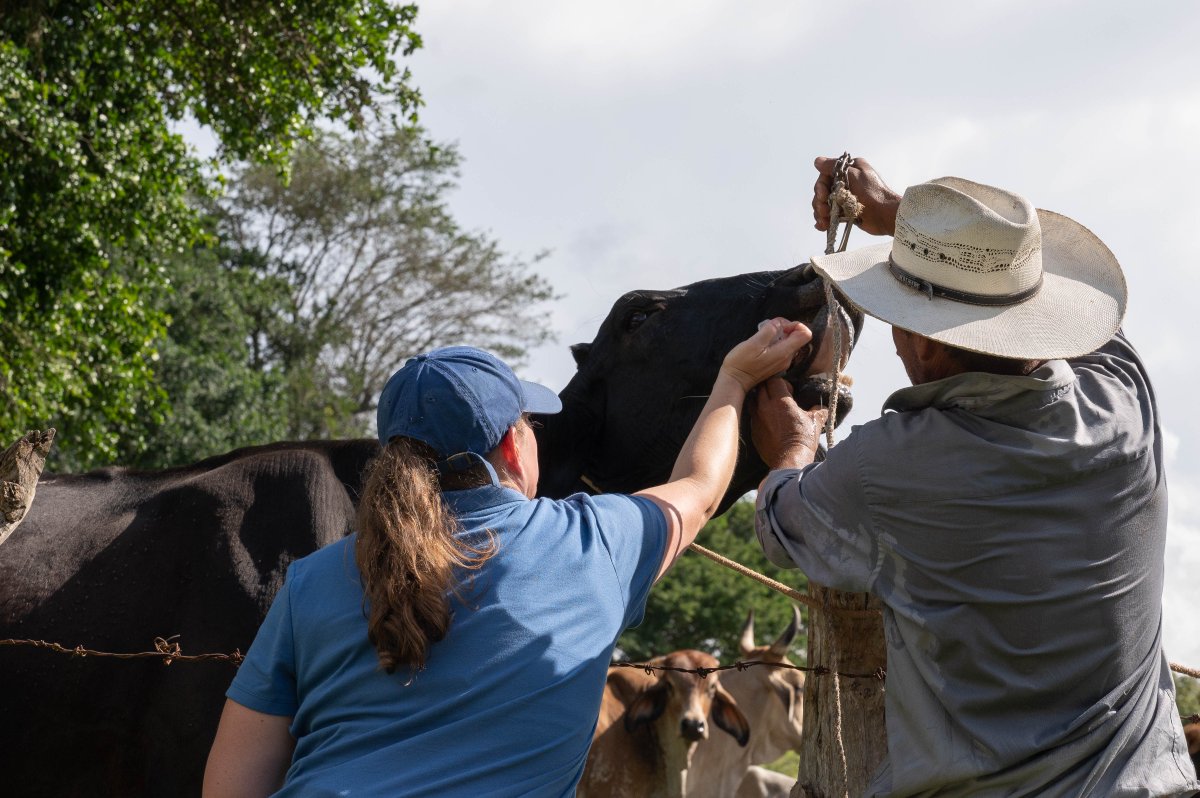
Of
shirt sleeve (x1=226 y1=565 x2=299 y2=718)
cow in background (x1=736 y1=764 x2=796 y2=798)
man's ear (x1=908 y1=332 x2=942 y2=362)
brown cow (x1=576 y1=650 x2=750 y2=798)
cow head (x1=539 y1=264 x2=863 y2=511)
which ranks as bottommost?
cow in background (x1=736 y1=764 x2=796 y2=798)

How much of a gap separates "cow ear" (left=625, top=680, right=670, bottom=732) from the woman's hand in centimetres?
553

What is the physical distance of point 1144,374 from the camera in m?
2.55

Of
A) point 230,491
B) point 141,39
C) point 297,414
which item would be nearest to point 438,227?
point 297,414

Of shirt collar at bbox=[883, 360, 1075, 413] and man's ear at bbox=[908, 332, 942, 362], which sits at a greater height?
man's ear at bbox=[908, 332, 942, 362]

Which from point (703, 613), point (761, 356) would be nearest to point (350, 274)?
point (703, 613)

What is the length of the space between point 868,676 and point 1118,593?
37.6 inches

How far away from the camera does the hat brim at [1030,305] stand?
89.3 inches

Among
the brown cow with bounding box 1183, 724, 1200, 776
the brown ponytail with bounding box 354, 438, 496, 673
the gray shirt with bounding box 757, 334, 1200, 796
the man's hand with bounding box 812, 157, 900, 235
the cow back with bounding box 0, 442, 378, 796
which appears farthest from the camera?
the brown cow with bounding box 1183, 724, 1200, 776

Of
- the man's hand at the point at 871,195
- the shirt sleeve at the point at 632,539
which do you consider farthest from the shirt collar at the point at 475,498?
the man's hand at the point at 871,195

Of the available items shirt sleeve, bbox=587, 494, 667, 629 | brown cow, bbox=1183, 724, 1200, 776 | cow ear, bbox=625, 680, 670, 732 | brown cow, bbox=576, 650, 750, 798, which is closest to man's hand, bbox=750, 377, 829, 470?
shirt sleeve, bbox=587, 494, 667, 629

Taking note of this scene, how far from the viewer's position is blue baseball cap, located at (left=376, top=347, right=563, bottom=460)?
2.30 meters

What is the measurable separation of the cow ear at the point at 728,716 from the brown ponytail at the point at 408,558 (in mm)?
6490

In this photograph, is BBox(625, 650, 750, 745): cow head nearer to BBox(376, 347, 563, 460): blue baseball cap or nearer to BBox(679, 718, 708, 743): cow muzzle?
BBox(679, 718, 708, 743): cow muzzle

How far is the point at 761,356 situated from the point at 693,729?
5.42 metres
